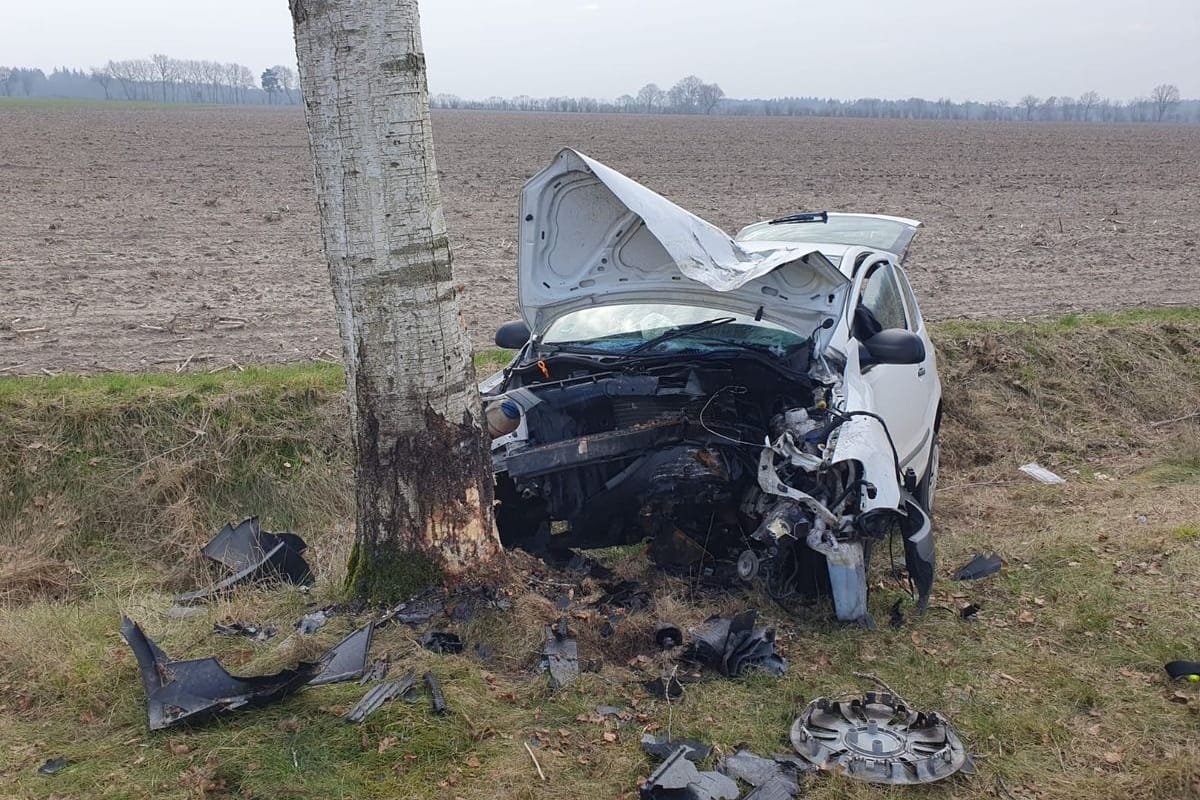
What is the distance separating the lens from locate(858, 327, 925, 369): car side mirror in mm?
5727

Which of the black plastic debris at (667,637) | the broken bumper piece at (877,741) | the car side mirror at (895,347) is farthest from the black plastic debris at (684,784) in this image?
the car side mirror at (895,347)

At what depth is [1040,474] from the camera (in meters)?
8.62

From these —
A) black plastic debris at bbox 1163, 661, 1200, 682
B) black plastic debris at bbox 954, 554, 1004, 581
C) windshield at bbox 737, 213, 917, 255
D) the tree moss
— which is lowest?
black plastic debris at bbox 954, 554, 1004, 581

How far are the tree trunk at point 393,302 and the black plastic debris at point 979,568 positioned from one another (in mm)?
2870

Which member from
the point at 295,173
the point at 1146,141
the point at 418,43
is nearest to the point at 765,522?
the point at 418,43

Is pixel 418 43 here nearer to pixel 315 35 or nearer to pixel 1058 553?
pixel 315 35

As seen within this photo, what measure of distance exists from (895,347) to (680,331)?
1.20 meters

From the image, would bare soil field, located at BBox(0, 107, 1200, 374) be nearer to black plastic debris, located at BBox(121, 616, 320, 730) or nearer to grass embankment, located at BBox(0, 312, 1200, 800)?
grass embankment, located at BBox(0, 312, 1200, 800)

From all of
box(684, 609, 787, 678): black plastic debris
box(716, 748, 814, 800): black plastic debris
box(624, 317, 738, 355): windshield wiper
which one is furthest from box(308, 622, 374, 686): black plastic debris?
box(624, 317, 738, 355): windshield wiper

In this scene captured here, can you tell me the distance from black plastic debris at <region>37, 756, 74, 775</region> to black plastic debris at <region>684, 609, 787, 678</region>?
8.49 ft

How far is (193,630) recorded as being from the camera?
4938mm

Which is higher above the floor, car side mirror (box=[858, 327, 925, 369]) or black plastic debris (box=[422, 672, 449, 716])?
car side mirror (box=[858, 327, 925, 369])

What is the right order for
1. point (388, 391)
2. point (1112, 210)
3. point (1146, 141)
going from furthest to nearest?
1. point (1146, 141)
2. point (1112, 210)
3. point (388, 391)

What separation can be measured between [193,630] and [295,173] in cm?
2475
